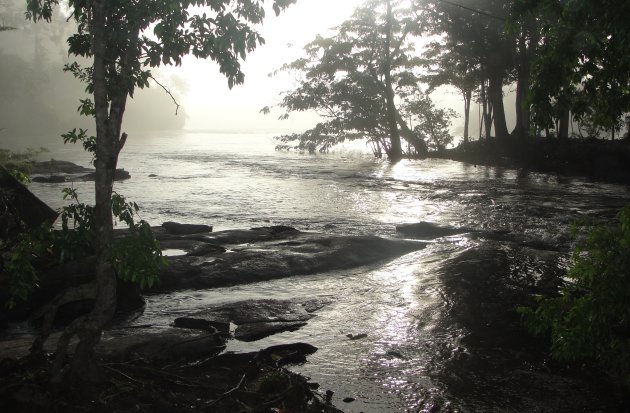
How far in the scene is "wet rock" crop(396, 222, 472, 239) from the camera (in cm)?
1487

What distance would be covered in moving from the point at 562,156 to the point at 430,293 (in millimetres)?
26737

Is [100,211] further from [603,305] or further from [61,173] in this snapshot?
[61,173]

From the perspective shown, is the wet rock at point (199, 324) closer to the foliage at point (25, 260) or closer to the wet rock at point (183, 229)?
the foliage at point (25, 260)

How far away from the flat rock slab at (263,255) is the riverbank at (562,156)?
20167mm

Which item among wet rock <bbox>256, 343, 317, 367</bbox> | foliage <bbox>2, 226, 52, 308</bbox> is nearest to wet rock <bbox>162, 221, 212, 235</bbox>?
wet rock <bbox>256, 343, 317, 367</bbox>

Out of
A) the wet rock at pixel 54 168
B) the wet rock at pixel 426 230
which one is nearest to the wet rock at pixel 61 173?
the wet rock at pixel 54 168

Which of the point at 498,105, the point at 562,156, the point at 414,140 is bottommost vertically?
the point at 562,156

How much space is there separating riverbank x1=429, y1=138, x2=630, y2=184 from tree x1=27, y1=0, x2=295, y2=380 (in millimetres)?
26805

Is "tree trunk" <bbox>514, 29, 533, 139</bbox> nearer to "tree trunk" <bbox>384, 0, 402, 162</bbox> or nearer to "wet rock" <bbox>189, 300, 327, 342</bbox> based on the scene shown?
"tree trunk" <bbox>384, 0, 402, 162</bbox>

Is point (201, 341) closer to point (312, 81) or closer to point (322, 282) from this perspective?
point (322, 282)

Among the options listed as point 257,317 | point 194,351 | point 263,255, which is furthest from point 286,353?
point 263,255

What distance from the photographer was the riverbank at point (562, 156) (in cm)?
2880

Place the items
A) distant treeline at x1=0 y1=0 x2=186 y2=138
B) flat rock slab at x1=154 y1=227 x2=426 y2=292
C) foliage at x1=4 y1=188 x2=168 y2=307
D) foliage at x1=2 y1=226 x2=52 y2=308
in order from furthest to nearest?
distant treeline at x1=0 y1=0 x2=186 y2=138 → flat rock slab at x1=154 y1=227 x2=426 y2=292 → foliage at x1=2 y1=226 x2=52 y2=308 → foliage at x1=4 y1=188 x2=168 y2=307

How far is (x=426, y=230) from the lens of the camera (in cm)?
1519
